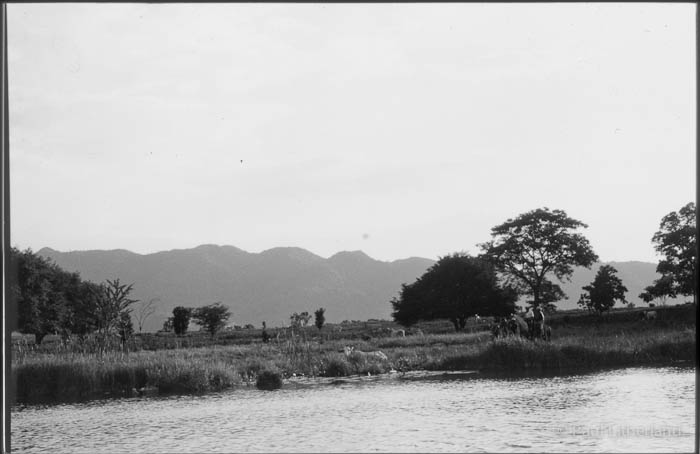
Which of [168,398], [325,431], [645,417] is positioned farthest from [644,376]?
[168,398]

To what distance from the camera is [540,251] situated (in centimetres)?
8462

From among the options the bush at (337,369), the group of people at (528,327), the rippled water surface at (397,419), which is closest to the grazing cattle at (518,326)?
the group of people at (528,327)

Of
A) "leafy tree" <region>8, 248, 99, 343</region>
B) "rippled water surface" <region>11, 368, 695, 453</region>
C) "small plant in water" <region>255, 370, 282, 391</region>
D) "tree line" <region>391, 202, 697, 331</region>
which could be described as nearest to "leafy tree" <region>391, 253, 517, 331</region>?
"tree line" <region>391, 202, 697, 331</region>

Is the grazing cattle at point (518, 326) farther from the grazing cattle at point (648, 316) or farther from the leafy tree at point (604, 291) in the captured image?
the leafy tree at point (604, 291)

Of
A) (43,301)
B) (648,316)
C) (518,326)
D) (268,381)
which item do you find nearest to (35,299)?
(43,301)

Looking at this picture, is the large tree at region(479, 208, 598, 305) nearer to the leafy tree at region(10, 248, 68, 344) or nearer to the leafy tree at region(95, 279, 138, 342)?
the leafy tree at region(10, 248, 68, 344)

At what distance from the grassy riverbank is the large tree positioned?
5087 cm

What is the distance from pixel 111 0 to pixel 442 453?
7.98 m

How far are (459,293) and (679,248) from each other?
68.9 feet

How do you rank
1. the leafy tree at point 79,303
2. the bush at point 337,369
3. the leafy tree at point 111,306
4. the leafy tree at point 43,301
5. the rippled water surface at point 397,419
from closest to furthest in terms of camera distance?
the rippled water surface at point 397,419
the bush at point 337,369
the leafy tree at point 111,306
the leafy tree at point 43,301
the leafy tree at point 79,303

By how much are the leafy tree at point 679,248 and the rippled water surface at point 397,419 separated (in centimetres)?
4814

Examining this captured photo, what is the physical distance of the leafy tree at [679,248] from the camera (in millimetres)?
66938

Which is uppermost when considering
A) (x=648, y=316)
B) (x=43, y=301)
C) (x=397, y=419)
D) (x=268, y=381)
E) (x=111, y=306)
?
(x=43, y=301)

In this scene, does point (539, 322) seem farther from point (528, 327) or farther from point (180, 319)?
point (180, 319)
